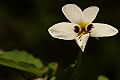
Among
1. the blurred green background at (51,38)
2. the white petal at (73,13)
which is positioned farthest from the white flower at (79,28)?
the blurred green background at (51,38)

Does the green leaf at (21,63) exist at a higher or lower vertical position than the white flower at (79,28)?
lower

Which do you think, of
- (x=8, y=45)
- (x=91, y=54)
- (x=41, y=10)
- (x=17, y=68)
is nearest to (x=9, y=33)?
(x=8, y=45)

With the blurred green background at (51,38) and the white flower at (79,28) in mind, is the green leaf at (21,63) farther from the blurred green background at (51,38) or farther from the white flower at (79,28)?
the blurred green background at (51,38)

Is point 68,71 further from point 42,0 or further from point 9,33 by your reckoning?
point 42,0

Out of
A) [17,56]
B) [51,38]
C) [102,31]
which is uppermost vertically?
[102,31]

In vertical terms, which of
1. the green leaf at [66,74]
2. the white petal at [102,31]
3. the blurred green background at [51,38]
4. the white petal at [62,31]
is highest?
the white petal at [62,31]

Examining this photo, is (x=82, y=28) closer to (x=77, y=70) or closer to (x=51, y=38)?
(x=77, y=70)

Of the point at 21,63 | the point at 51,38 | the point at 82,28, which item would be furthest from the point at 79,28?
the point at 51,38
